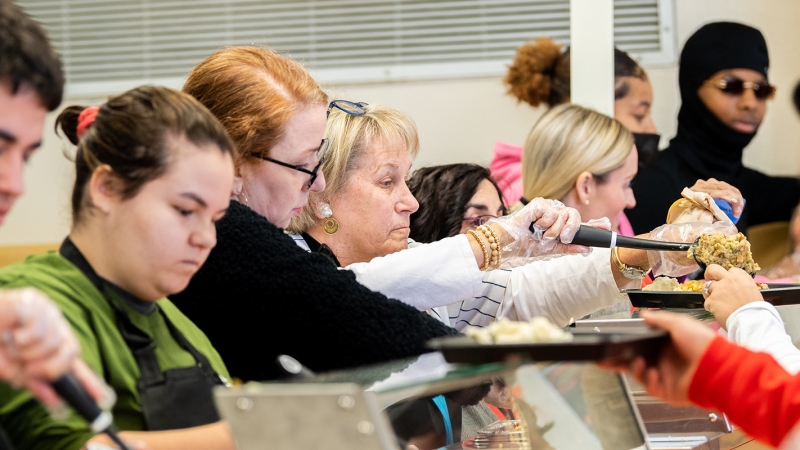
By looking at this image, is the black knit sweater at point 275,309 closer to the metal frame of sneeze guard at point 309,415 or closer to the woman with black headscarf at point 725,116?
the metal frame of sneeze guard at point 309,415

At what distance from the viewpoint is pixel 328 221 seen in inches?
73.0

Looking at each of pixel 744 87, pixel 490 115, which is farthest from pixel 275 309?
pixel 490 115

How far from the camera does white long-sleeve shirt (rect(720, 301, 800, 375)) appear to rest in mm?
1315

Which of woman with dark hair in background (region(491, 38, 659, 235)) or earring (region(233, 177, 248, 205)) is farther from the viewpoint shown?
woman with dark hair in background (region(491, 38, 659, 235))

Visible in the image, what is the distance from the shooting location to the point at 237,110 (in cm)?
146

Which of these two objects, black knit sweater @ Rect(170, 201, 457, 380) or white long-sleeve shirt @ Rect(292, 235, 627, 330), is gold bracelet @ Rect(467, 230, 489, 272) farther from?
black knit sweater @ Rect(170, 201, 457, 380)

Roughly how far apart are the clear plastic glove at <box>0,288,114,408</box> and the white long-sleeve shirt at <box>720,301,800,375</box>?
1.01 meters

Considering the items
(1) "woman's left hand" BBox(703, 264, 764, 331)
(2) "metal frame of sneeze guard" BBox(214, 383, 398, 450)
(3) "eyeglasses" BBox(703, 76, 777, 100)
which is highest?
(2) "metal frame of sneeze guard" BBox(214, 383, 398, 450)

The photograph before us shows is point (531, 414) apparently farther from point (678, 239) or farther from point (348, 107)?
point (348, 107)

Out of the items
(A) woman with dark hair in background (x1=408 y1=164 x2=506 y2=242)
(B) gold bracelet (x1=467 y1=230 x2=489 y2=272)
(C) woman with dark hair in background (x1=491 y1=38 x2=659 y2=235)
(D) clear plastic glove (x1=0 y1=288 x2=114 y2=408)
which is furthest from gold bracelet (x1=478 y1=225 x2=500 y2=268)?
(C) woman with dark hair in background (x1=491 y1=38 x2=659 y2=235)

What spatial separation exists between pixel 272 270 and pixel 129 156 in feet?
1.20

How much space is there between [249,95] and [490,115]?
7.41 feet

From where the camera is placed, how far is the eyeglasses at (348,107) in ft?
6.08

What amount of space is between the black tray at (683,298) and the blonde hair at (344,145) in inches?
23.2
